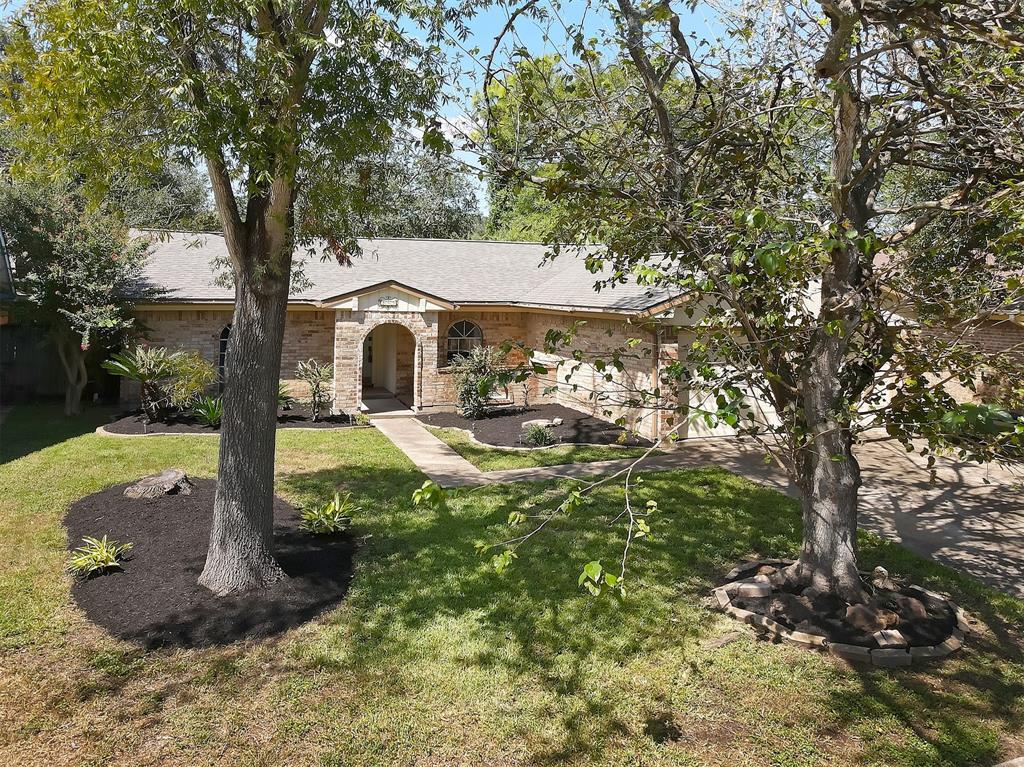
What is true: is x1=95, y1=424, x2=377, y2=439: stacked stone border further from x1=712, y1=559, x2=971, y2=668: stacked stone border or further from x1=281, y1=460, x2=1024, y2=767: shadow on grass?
x1=712, y1=559, x2=971, y2=668: stacked stone border

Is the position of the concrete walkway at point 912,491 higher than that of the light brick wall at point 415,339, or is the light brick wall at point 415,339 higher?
the light brick wall at point 415,339

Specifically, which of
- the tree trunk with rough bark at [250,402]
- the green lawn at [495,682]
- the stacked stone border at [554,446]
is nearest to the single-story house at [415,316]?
the stacked stone border at [554,446]

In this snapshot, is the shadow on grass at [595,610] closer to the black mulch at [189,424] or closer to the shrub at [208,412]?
the black mulch at [189,424]

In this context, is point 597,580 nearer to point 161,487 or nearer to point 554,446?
point 161,487

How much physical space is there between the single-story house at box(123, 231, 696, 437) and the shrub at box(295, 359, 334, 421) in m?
0.32

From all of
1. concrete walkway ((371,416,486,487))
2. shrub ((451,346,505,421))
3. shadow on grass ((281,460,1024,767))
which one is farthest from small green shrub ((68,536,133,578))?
shrub ((451,346,505,421))

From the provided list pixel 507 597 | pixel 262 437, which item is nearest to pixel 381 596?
pixel 507 597

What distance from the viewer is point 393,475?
11680 mm

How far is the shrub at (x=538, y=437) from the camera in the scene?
1434 cm

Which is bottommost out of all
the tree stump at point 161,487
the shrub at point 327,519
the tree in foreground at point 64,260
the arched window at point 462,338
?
the shrub at point 327,519

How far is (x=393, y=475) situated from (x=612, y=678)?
6.70m

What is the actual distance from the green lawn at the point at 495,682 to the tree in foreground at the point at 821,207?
127cm

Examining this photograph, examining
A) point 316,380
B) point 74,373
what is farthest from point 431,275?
point 74,373

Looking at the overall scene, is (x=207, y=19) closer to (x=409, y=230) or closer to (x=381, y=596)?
(x=381, y=596)
